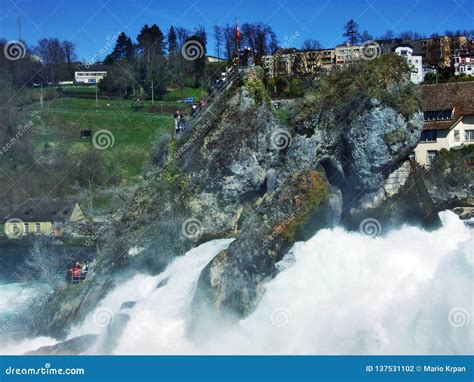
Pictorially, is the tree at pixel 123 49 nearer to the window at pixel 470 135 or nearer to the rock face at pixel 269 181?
the window at pixel 470 135

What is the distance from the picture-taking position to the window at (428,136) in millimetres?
37500

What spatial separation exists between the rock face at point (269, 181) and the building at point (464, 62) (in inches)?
1806

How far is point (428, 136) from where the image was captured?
37812 mm

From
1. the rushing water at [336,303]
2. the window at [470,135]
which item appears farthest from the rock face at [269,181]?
the window at [470,135]

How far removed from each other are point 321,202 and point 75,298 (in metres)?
9.76

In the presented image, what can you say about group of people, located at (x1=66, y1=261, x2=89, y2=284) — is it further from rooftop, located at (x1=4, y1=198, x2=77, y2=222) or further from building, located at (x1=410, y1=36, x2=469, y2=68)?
building, located at (x1=410, y1=36, x2=469, y2=68)

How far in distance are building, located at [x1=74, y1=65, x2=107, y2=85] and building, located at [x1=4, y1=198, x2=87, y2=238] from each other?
31621 mm

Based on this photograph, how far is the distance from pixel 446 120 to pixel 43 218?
122ft

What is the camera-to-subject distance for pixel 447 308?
19.1 metres

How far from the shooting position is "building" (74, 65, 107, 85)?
309 feet

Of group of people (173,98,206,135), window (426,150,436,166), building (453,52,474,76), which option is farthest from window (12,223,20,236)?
building (453,52,474,76)

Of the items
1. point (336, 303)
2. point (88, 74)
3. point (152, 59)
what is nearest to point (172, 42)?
point (152, 59)

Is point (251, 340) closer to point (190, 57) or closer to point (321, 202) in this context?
point (321, 202)

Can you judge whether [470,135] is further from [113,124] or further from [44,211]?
[113,124]
